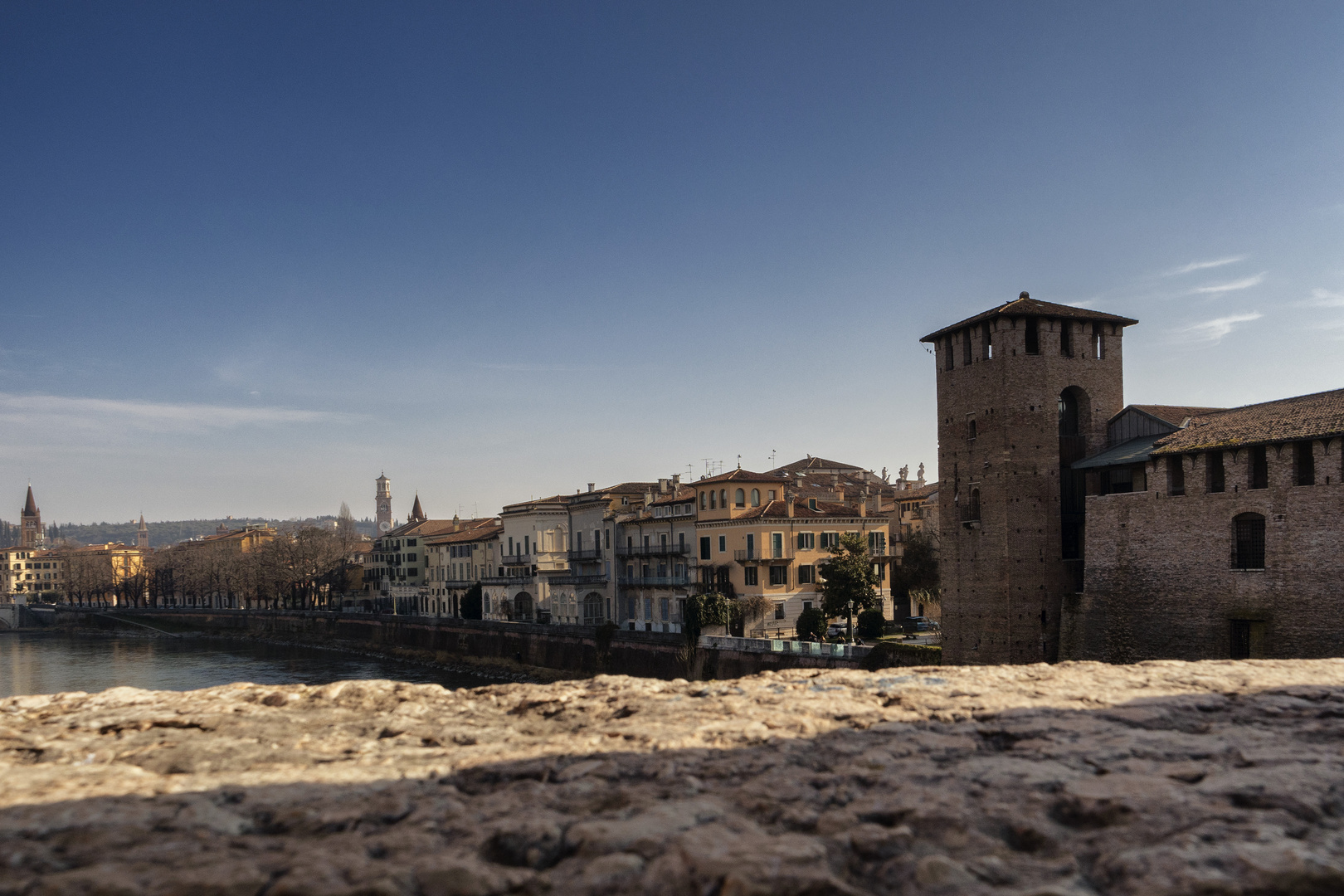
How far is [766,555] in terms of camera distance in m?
50.6

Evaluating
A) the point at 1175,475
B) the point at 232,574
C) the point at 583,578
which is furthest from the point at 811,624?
the point at 232,574

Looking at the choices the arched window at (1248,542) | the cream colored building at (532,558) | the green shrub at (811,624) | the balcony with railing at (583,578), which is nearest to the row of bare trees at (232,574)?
the cream colored building at (532,558)

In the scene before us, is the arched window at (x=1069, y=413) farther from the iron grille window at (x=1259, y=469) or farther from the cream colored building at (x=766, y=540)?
the cream colored building at (x=766, y=540)

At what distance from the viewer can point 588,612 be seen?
60.1 metres

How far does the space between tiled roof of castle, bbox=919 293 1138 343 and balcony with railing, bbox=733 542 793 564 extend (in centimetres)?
1882

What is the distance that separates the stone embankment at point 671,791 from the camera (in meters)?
4.27

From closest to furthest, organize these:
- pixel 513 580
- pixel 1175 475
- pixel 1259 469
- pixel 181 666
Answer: pixel 1259 469 < pixel 1175 475 < pixel 181 666 < pixel 513 580

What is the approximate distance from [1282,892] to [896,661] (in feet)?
105

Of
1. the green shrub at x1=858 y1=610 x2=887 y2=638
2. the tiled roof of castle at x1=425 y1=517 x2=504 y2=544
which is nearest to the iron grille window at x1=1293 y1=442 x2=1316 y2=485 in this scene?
the green shrub at x1=858 y1=610 x2=887 y2=638

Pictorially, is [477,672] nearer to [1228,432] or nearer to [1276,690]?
[1228,432]

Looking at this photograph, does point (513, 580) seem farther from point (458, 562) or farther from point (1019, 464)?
point (1019, 464)

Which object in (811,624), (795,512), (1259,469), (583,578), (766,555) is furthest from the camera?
(583,578)

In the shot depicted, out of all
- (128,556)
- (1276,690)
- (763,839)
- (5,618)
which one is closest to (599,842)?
(763,839)

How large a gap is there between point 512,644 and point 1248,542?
41.9 m
